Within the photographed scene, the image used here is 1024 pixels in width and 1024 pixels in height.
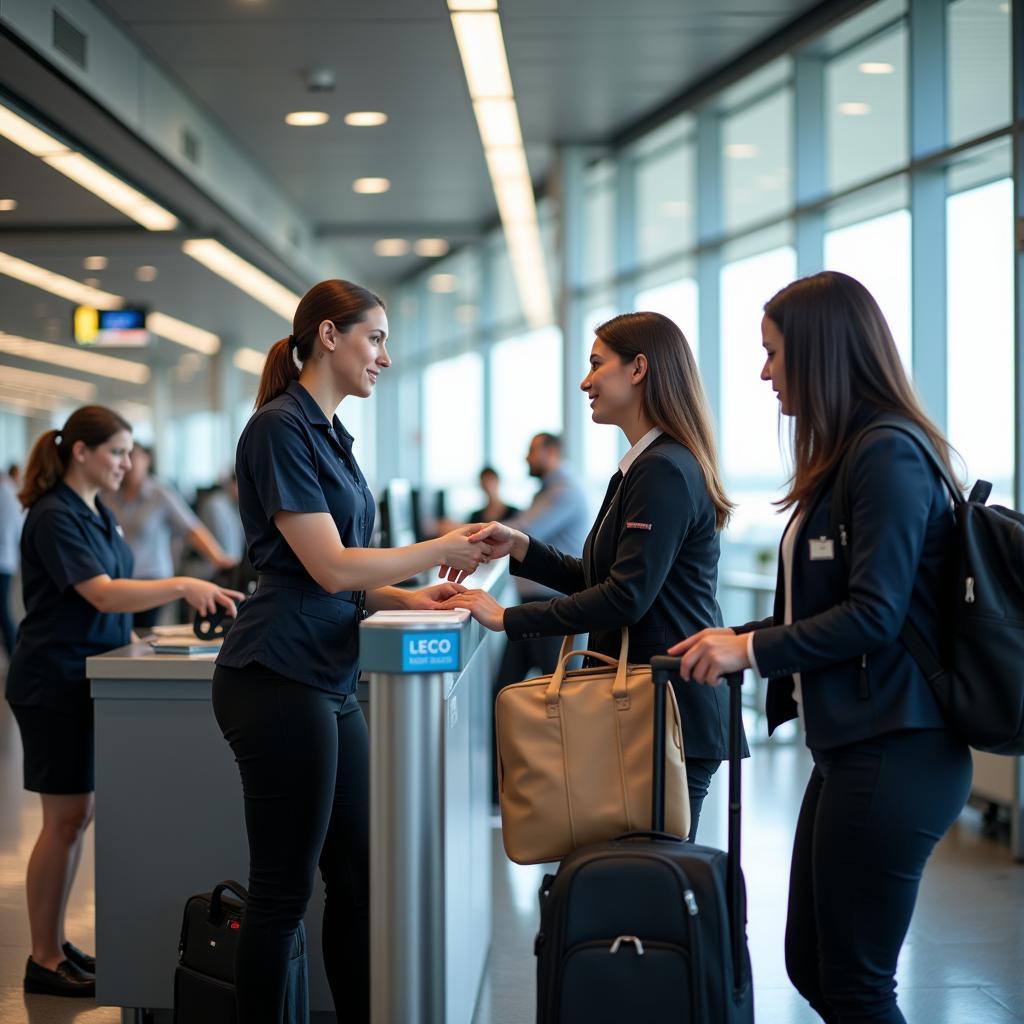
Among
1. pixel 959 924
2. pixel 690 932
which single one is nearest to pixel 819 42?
pixel 959 924

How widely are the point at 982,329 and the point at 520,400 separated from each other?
769cm

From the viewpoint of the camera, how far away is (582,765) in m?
2.20

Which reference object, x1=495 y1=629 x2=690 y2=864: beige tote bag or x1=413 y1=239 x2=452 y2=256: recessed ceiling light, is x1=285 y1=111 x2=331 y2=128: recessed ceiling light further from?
x1=495 y1=629 x2=690 y2=864: beige tote bag

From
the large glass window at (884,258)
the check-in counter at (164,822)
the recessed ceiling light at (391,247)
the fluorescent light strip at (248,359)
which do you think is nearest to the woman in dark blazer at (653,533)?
the check-in counter at (164,822)

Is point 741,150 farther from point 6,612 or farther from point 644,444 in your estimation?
point 6,612

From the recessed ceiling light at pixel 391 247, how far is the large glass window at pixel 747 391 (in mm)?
6619

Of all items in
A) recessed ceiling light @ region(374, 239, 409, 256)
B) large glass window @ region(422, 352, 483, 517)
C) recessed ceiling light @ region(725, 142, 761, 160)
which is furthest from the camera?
large glass window @ region(422, 352, 483, 517)

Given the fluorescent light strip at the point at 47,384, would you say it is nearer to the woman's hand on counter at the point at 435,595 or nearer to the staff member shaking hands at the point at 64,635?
the staff member shaking hands at the point at 64,635

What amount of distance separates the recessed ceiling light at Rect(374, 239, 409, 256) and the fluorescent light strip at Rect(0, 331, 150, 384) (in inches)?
249

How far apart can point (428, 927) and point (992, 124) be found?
4.67 m

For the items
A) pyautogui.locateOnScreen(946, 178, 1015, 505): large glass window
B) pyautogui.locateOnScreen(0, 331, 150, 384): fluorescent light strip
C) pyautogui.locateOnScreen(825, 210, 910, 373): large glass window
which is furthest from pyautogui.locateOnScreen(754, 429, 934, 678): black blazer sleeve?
pyautogui.locateOnScreen(0, 331, 150, 384): fluorescent light strip

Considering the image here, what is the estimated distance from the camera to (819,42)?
6801mm

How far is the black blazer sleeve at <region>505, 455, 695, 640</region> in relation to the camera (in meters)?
2.29

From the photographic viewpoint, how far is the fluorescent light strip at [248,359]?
21.2 m
